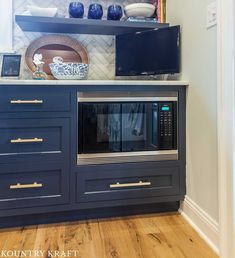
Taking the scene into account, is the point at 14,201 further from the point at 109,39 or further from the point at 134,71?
the point at 109,39

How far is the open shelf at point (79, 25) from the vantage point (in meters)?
1.91

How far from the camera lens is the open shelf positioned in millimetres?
1909

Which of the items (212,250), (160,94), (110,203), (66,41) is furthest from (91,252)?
(66,41)

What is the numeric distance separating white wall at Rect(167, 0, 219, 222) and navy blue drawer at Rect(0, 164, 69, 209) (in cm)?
86

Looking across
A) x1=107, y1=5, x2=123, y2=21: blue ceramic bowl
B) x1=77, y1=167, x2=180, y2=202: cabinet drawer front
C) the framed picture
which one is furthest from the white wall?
the framed picture

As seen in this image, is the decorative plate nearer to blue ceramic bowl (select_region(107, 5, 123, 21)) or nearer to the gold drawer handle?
blue ceramic bowl (select_region(107, 5, 123, 21))

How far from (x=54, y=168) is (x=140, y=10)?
4.59 feet

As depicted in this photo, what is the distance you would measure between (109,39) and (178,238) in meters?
1.69

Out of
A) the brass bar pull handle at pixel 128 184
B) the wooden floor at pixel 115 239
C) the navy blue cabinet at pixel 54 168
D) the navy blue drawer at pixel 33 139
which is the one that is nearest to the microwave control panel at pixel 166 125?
the navy blue cabinet at pixel 54 168

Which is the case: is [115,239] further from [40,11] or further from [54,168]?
[40,11]

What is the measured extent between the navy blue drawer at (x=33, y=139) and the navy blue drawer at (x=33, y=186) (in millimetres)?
76

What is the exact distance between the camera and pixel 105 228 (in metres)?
1.69

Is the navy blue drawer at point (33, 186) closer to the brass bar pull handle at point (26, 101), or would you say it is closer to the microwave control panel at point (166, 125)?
the brass bar pull handle at point (26, 101)

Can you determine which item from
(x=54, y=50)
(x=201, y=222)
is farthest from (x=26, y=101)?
(x=201, y=222)
